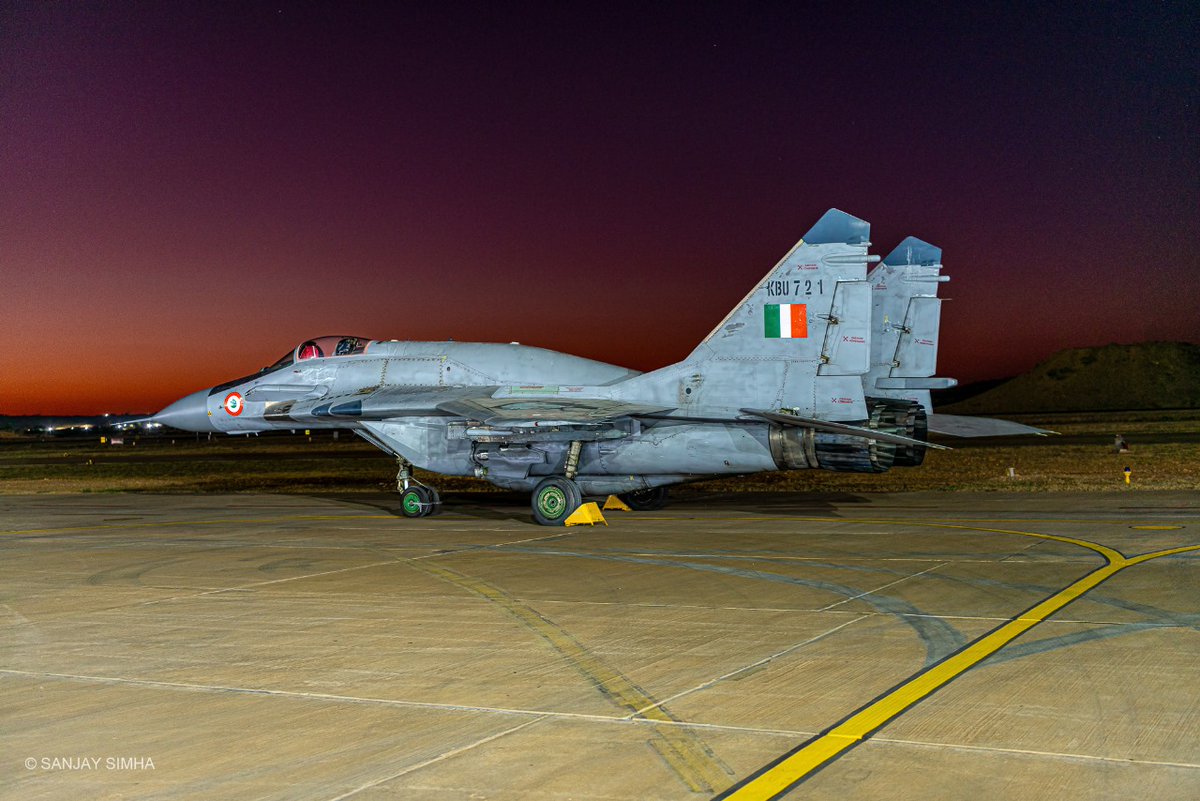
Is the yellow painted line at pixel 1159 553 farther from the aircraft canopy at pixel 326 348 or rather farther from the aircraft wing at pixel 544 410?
the aircraft canopy at pixel 326 348

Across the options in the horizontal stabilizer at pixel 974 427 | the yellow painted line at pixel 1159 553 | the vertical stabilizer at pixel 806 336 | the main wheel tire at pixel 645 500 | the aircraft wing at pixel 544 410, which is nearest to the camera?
the yellow painted line at pixel 1159 553

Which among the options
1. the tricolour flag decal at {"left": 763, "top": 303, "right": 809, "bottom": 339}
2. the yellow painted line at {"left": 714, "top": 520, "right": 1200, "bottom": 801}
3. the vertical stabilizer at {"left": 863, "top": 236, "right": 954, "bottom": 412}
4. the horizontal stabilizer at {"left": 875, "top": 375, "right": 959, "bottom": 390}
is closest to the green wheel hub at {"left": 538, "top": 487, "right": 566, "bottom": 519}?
the tricolour flag decal at {"left": 763, "top": 303, "right": 809, "bottom": 339}

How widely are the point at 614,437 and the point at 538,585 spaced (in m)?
6.85

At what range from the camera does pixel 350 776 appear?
5.64 meters

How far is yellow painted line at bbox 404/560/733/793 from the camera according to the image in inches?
219

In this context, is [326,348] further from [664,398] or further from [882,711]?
[882,711]

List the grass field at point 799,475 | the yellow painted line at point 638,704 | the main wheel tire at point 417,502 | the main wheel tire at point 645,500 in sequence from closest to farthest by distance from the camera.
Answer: the yellow painted line at point 638,704 < the main wheel tire at point 417,502 < the main wheel tire at point 645,500 < the grass field at point 799,475

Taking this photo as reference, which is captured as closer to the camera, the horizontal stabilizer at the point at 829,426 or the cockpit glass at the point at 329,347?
the horizontal stabilizer at the point at 829,426

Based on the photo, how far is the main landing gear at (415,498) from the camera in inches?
821

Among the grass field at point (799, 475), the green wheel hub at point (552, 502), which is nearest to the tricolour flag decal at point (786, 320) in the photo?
the green wheel hub at point (552, 502)

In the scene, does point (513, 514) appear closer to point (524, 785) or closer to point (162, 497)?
point (162, 497)

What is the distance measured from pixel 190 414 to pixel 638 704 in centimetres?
1862

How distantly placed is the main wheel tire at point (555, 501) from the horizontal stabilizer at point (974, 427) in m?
8.16

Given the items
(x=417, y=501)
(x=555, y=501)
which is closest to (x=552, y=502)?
(x=555, y=501)
